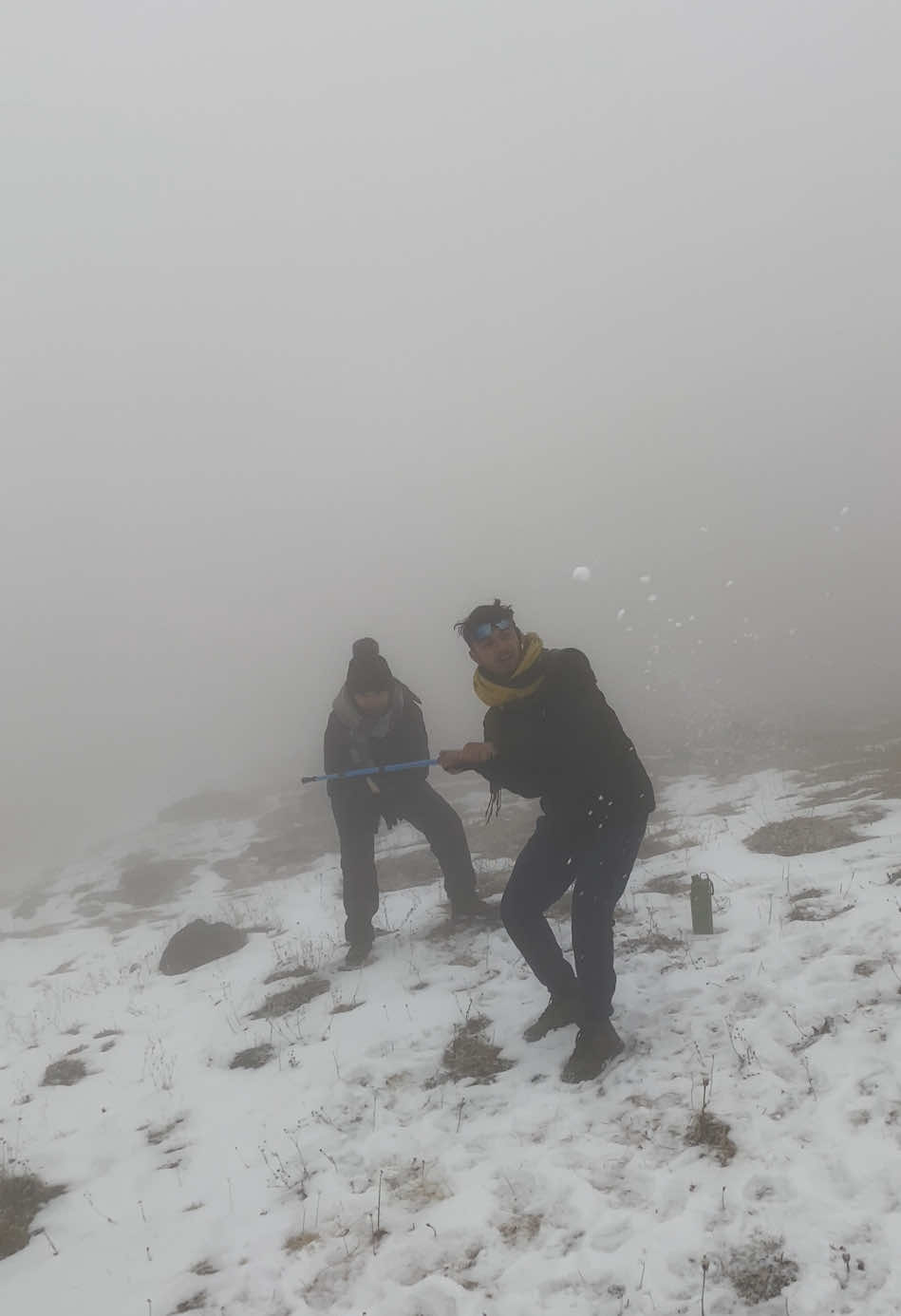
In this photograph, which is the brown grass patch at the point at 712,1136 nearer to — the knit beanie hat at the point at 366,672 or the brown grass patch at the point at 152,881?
the knit beanie hat at the point at 366,672

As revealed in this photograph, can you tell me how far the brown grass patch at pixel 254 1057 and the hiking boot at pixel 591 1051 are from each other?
2.82m

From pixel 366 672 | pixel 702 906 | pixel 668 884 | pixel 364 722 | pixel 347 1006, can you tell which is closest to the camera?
pixel 702 906

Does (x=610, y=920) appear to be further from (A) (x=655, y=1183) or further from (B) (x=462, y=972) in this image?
(B) (x=462, y=972)

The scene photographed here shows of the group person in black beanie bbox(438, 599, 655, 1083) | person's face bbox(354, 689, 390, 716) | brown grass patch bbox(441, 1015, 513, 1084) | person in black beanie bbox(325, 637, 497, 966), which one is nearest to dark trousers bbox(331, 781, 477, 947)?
person in black beanie bbox(325, 637, 497, 966)

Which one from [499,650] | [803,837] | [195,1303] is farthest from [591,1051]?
[803,837]

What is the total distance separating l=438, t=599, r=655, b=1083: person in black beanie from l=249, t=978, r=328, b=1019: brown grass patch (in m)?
3.43

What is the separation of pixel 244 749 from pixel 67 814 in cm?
2124

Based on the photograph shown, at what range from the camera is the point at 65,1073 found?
744cm

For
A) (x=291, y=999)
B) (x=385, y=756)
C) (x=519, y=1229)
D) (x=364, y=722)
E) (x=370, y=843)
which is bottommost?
(x=291, y=999)

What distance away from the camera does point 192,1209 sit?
190 inches

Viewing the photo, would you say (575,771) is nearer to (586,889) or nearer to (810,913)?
(586,889)

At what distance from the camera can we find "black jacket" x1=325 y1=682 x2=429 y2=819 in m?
8.63

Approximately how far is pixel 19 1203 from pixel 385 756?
4.82 metres

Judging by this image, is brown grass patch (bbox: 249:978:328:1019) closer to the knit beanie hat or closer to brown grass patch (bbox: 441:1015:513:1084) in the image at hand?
brown grass patch (bbox: 441:1015:513:1084)
